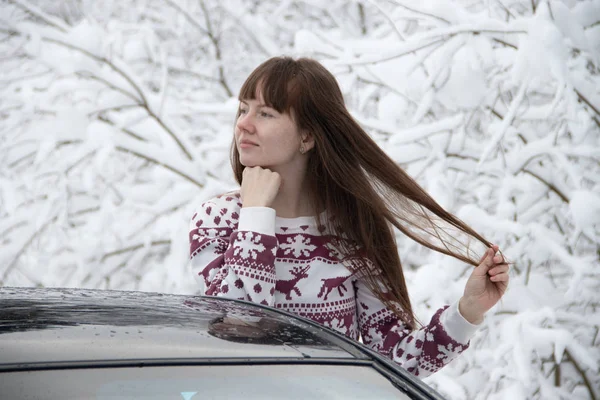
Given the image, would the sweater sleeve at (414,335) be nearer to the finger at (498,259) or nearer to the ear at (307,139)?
the finger at (498,259)

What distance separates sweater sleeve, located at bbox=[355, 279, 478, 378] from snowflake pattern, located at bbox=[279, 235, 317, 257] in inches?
7.7

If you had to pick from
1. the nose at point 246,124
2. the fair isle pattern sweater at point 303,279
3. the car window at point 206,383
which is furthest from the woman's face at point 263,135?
the car window at point 206,383

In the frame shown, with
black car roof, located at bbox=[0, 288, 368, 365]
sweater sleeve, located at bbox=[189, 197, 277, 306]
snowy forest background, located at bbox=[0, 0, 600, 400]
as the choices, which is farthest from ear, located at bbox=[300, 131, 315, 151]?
snowy forest background, located at bbox=[0, 0, 600, 400]

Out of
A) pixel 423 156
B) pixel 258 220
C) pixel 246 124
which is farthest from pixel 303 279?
pixel 423 156

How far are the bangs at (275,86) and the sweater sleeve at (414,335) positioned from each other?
1.82 ft

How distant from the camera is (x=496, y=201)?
372 centimetres

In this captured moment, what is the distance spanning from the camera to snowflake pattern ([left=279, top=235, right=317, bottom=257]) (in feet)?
6.42

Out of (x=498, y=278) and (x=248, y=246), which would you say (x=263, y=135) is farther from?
(x=498, y=278)

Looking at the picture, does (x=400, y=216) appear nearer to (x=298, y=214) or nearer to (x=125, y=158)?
(x=298, y=214)

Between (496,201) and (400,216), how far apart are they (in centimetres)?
179

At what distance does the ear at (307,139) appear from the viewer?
206cm

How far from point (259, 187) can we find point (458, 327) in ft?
2.12

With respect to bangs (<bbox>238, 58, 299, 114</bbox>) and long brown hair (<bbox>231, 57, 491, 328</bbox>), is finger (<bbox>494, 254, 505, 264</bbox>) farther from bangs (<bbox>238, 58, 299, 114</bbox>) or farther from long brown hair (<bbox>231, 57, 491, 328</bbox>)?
bangs (<bbox>238, 58, 299, 114</bbox>)

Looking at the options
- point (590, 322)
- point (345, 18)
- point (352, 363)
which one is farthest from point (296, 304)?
point (345, 18)
